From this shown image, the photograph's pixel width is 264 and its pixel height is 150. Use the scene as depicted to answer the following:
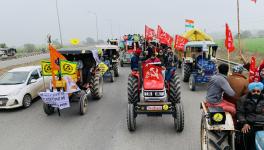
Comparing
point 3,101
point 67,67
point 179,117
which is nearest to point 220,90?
point 179,117

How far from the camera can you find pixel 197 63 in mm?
13766

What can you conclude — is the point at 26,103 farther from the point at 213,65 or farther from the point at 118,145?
the point at 213,65

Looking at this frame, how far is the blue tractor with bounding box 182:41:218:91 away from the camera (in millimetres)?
12977

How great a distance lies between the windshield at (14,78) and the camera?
11445 millimetres

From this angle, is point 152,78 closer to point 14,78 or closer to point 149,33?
point 14,78

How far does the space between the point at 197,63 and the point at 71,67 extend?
6601mm

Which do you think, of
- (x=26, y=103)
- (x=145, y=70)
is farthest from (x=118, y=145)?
(x=26, y=103)

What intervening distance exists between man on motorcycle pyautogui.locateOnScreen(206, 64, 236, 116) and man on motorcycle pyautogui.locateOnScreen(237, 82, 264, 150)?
51 centimetres

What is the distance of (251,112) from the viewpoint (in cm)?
484

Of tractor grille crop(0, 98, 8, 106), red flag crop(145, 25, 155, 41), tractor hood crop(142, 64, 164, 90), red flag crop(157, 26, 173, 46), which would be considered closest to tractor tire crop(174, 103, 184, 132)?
tractor hood crop(142, 64, 164, 90)

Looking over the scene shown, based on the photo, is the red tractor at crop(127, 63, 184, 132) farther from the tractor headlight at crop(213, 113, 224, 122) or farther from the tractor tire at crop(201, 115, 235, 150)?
the tractor headlight at crop(213, 113, 224, 122)

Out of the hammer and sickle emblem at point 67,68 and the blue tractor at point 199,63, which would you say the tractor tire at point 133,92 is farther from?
the blue tractor at point 199,63

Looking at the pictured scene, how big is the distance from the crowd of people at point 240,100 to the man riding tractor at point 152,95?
6.07 feet

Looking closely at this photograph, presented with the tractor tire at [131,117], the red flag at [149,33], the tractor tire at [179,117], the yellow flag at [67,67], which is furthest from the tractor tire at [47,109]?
the red flag at [149,33]
